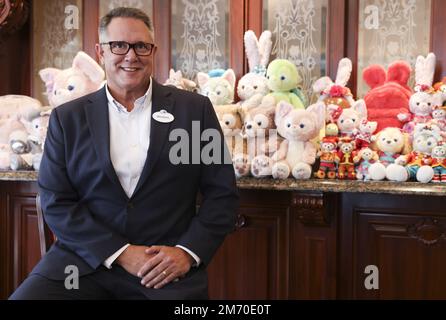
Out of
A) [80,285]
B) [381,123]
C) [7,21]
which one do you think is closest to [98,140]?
[80,285]

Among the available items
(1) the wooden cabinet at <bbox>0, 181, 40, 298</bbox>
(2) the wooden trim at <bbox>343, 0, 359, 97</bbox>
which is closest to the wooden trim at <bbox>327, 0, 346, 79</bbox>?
(2) the wooden trim at <bbox>343, 0, 359, 97</bbox>

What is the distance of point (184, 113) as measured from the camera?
5.56 feet

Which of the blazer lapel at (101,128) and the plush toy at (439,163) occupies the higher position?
the blazer lapel at (101,128)

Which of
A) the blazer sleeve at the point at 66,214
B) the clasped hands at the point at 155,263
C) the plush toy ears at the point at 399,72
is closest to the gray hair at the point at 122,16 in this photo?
the blazer sleeve at the point at 66,214

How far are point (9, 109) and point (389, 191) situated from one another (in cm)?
179

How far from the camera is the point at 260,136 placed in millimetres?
2180

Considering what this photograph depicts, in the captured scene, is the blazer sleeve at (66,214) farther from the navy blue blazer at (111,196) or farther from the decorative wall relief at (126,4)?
the decorative wall relief at (126,4)

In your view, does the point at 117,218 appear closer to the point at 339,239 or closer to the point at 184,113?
the point at 184,113

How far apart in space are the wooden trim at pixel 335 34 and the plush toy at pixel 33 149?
131cm

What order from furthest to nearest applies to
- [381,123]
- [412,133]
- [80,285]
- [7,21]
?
[7,21]
[381,123]
[412,133]
[80,285]

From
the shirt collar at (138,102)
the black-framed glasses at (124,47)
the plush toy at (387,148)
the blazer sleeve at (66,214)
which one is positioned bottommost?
the blazer sleeve at (66,214)

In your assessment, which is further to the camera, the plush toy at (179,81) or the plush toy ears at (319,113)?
the plush toy at (179,81)

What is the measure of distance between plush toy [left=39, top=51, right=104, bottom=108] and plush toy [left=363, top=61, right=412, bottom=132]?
1.21 m

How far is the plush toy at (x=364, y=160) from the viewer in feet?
6.73
